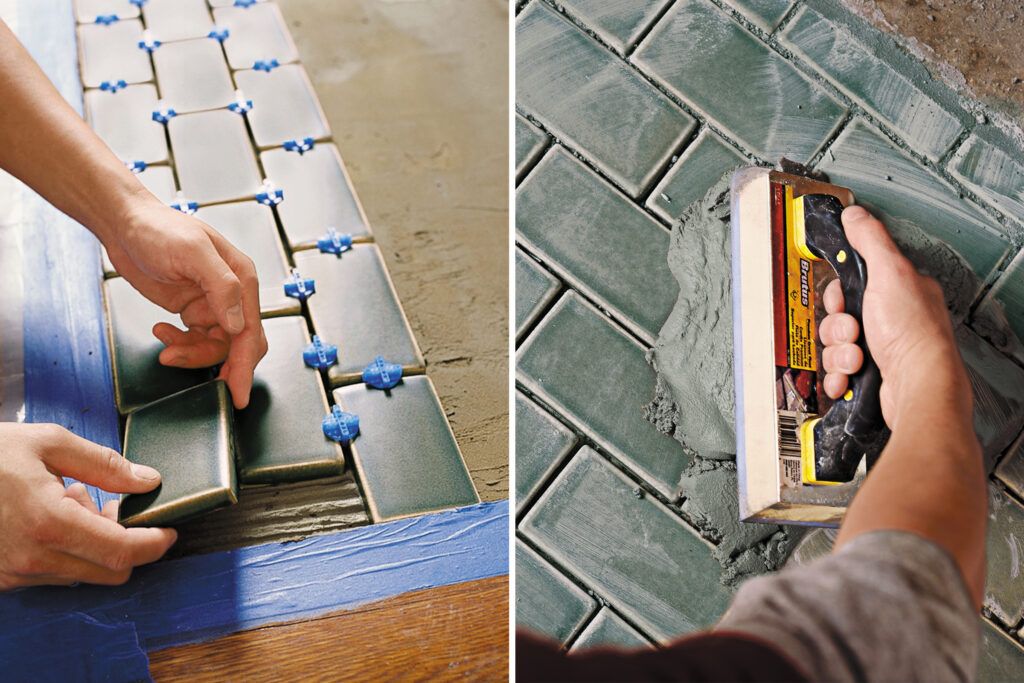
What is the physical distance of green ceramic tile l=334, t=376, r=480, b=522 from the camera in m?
1.07

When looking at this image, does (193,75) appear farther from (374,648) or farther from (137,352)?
(374,648)

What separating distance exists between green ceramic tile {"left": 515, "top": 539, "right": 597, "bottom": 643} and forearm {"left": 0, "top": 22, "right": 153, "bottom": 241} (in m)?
0.70

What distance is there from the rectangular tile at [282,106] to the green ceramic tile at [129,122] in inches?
6.1

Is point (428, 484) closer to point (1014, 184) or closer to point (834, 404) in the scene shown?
point (834, 404)

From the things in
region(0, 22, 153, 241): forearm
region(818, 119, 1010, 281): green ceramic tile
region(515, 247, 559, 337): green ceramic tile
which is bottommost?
region(0, 22, 153, 241): forearm

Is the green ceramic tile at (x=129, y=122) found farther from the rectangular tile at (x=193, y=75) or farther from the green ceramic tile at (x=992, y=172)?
the green ceramic tile at (x=992, y=172)

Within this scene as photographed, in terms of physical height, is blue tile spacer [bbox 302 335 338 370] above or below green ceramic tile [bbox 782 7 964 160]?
below

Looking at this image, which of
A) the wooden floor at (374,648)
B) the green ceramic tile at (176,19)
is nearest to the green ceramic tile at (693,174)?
the wooden floor at (374,648)

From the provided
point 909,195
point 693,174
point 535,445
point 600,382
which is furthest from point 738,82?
point 535,445

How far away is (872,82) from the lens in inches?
51.1

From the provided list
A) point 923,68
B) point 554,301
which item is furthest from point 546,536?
point 923,68

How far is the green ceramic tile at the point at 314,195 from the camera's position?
52.0 inches

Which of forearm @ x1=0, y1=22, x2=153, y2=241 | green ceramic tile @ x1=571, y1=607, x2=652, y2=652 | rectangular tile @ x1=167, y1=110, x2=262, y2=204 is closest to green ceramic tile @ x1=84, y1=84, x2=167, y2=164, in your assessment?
rectangular tile @ x1=167, y1=110, x2=262, y2=204

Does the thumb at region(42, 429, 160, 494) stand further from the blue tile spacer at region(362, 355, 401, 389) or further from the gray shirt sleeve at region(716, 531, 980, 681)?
the gray shirt sleeve at region(716, 531, 980, 681)
